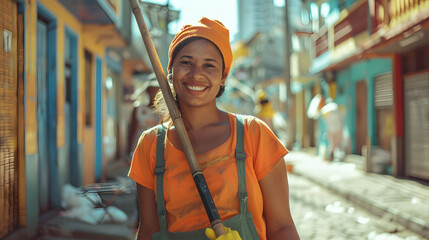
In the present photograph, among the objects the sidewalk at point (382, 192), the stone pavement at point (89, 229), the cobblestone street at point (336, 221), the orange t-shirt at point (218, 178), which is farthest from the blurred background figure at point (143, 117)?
the sidewalk at point (382, 192)

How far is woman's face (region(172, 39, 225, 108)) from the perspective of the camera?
1.81m

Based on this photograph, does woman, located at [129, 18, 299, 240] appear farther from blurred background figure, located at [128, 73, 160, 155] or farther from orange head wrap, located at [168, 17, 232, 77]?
blurred background figure, located at [128, 73, 160, 155]

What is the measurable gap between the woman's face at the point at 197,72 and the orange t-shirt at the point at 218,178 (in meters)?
0.23

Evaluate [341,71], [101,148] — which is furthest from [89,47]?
[341,71]

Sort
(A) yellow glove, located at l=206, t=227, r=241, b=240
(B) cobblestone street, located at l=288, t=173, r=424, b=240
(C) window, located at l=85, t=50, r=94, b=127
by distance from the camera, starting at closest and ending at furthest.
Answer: (A) yellow glove, located at l=206, t=227, r=241, b=240
(B) cobblestone street, located at l=288, t=173, r=424, b=240
(C) window, located at l=85, t=50, r=94, b=127

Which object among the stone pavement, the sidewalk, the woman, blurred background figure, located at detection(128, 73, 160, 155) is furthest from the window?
the woman

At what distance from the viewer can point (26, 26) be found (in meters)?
5.04

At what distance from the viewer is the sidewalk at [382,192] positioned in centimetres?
618

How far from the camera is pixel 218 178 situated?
66.7 inches

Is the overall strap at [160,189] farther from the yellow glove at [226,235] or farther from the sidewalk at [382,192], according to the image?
the sidewalk at [382,192]

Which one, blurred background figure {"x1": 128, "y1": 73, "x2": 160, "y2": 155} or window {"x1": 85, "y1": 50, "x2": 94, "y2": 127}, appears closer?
blurred background figure {"x1": 128, "y1": 73, "x2": 160, "y2": 155}

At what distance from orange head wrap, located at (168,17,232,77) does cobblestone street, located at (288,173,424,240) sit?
4086 mm

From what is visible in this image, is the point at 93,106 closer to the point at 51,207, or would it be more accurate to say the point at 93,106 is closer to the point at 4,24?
the point at 51,207

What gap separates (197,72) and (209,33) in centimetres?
Result: 18
